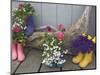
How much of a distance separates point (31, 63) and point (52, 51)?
0.53ft

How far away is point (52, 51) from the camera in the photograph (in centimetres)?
137

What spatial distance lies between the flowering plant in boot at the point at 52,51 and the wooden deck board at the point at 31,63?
40 mm

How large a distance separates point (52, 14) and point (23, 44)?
0.28 metres

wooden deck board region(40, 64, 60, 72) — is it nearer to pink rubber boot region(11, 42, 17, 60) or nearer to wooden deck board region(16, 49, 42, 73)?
wooden deck board region(16, 49, 42, 73)

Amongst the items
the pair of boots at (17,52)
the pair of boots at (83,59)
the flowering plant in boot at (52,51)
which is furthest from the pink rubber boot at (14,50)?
the pair of boots at (83,59)

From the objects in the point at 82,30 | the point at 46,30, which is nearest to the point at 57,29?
the point at 46,30

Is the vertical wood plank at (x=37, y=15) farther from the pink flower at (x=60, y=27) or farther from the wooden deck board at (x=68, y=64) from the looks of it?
the wooden deck board at (x=68, y=64)

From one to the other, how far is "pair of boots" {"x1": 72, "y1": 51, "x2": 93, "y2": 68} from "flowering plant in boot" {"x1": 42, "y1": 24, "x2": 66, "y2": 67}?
9cm

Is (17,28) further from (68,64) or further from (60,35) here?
(68,64)

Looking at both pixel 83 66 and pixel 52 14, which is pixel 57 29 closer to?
pixel 52 14

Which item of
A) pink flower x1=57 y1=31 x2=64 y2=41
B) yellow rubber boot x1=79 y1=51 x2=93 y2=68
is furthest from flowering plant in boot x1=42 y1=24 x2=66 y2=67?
yellow rubber boot x1=79 y1=51 x2=93 y2=68

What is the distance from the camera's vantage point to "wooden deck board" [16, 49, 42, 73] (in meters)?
1.33

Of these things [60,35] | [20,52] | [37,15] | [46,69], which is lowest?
[46,69]

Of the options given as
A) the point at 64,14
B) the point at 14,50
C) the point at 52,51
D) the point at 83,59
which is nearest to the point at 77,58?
the point at 83,59
